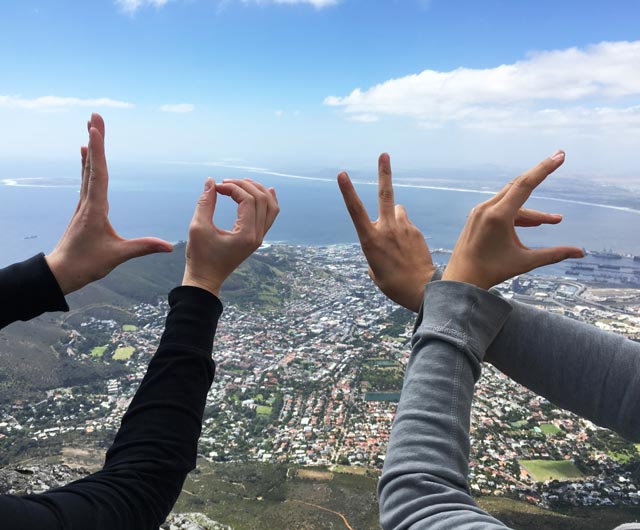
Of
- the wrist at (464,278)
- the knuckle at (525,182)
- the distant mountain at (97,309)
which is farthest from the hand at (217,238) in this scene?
the distant mountain at (97,309)

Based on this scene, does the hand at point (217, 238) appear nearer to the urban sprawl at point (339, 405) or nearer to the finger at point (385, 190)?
the finger at point (385, 190)

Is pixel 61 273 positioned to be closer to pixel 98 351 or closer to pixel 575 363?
pixel 575 363

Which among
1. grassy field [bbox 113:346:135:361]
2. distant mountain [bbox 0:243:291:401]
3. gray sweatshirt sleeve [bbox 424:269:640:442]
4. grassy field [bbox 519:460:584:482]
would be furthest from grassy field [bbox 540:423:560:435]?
grassy field [bbox 113:346:135:361]

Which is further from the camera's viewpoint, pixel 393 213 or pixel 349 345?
pixel 349 345

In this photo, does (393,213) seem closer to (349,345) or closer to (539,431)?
(539,431)

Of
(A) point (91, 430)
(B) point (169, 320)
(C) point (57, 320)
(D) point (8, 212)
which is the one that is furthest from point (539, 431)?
(D) point (8, 212)

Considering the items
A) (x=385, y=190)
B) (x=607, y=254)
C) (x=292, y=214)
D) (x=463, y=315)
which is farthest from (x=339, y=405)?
(x=292, y=214)
